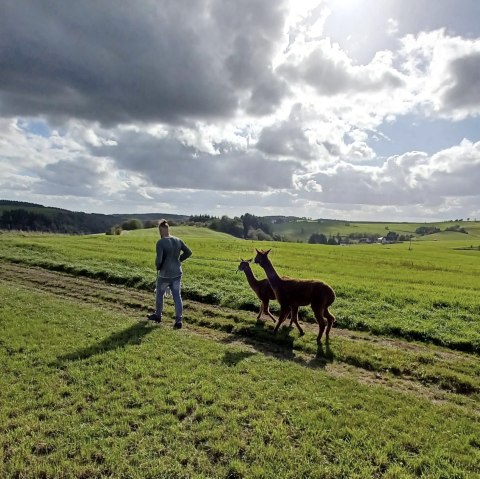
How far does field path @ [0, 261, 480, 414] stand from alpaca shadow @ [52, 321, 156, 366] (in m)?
1.28

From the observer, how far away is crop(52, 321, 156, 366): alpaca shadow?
8.79m

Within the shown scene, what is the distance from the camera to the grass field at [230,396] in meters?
5.31

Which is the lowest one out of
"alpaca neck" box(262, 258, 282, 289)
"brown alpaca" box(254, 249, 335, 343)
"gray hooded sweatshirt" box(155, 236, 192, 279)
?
"brown alpaca" box(254, 249, 335, 343)

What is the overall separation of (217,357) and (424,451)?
5.01m

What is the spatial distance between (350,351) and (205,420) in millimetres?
5624

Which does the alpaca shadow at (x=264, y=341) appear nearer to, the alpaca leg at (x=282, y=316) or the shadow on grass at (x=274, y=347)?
the shadow on grass at (x=274, y=347)

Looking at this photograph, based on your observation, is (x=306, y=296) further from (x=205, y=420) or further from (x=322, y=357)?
(x=205, y=420)

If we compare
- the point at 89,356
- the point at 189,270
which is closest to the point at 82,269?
the point at 189,270

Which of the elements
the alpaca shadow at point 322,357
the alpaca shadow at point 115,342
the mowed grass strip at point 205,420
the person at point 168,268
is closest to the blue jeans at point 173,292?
the person at point 168,268

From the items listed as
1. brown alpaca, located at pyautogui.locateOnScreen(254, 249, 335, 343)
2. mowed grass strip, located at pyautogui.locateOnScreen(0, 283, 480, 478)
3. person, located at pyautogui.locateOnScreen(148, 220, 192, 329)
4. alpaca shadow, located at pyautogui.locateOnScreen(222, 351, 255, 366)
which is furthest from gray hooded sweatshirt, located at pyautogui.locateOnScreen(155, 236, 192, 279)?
alpaca shadow, located at pyautogui.locateOnScreen(222, 351, 255, 366)

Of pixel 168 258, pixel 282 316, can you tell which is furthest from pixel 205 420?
pixel 168 258

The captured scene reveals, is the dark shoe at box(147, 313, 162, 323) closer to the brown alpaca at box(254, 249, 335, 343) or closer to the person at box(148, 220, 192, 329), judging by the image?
the person at box(148, 220, 192, 329)

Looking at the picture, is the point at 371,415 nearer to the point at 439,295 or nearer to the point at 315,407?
the point at 315,407

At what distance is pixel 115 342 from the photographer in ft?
32.4
